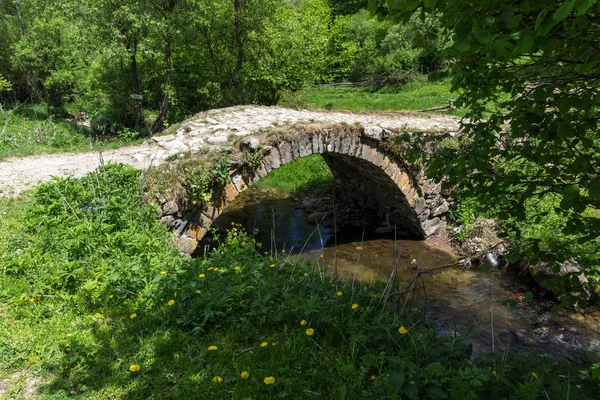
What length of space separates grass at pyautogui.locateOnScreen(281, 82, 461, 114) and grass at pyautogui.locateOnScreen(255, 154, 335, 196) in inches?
87.6

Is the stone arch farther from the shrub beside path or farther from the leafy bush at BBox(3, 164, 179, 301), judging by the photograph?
the leafy bush at BBox(3, 164, 179, 301)

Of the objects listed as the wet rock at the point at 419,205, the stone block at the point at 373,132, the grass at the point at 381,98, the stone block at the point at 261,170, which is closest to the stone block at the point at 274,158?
the stone block at the point at 261,170

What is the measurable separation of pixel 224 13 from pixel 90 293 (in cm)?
1190

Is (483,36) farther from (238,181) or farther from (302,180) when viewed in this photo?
(302,180)

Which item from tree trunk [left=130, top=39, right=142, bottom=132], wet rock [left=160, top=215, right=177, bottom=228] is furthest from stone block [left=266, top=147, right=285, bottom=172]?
tree trunk [left=130, top=39, right=142, bottom=132]

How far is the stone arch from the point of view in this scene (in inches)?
241

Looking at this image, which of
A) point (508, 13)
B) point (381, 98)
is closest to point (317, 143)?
point (508, 13)

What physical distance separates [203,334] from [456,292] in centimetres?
541

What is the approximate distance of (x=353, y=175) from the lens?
10.3m

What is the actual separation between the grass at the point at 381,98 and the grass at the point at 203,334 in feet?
34.3

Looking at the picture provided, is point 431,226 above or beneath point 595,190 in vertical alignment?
beneath

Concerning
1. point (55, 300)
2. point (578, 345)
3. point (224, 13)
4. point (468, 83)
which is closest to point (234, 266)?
point (55, 300)

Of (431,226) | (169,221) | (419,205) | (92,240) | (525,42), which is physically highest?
(525,42)

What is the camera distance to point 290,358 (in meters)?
2.92
